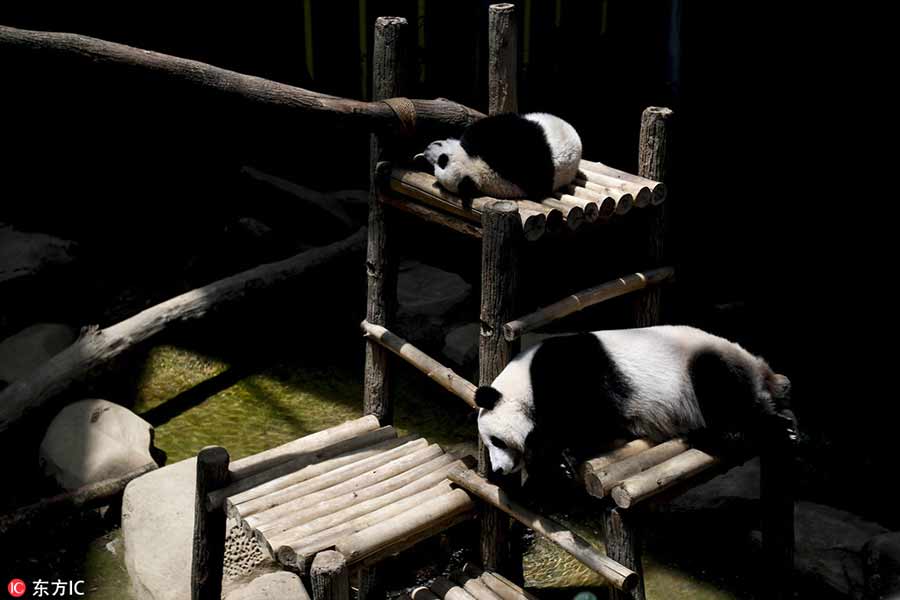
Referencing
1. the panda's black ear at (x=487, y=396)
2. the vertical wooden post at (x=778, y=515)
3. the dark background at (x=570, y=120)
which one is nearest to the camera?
the panda's black ear at (x=487, y=396)

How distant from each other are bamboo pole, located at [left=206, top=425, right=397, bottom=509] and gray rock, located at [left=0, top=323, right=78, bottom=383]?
2.60m

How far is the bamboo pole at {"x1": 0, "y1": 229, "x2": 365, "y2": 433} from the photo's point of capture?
608 centimetres

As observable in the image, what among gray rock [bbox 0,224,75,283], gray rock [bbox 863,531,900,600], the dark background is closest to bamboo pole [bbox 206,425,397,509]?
gray rock [bbox 863,531,900,600]

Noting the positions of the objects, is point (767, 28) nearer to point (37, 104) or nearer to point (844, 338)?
point (844, 338)

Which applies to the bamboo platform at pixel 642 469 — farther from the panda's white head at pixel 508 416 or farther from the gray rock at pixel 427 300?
the gray rock at pixel 427 300

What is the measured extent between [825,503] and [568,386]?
2374mm

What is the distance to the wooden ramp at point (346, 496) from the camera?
14.2ft

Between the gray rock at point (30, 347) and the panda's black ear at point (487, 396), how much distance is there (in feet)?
12.3

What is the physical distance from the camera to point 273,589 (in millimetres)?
4676

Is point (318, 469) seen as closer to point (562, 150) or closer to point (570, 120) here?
point (562, 150)

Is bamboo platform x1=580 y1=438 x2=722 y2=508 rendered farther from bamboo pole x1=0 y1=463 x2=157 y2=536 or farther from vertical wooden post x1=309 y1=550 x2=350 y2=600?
bamboo pole x1=0 y1=463 x2=157 y2=536

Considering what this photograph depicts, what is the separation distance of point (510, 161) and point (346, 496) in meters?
1.68

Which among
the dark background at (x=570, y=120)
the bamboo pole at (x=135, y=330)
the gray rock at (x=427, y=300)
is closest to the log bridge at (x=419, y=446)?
the gray rock at (x=427, y=300)

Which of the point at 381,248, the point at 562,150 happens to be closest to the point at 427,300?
the point at 381,248
